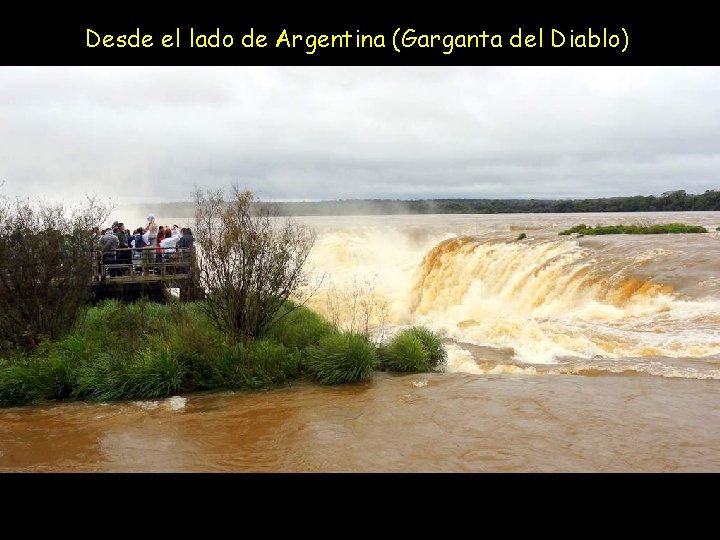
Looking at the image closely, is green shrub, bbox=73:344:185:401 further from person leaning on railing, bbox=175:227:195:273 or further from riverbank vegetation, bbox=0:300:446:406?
person leaning on railing, bbox=175:227:195:273

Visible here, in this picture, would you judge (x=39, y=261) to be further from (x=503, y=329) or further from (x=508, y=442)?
(x=503, y=329)

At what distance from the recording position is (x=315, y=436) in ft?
20.5

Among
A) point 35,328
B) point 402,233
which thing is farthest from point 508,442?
point 402,233

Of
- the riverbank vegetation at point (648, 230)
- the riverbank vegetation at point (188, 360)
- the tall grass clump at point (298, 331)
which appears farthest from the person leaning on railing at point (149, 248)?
the riverbank vegetation at point (648, 230)

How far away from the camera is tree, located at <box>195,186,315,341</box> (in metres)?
8.80

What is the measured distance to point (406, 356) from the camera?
29.4 feet

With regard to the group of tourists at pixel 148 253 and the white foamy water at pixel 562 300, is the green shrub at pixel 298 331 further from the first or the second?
the group of tourists at pixel 148 253

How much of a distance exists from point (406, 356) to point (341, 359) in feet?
3.80

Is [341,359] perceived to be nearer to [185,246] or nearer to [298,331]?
[298,331]

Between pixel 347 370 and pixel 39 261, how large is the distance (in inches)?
206

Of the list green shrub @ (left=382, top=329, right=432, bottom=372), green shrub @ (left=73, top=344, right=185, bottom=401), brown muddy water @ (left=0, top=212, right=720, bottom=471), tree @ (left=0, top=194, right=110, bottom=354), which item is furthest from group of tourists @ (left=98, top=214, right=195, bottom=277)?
brown muddy water @ (left=0, top=212, right=720, bottom=471)

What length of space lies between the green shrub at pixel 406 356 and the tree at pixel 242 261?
194 centimetres

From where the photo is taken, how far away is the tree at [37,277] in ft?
29.0

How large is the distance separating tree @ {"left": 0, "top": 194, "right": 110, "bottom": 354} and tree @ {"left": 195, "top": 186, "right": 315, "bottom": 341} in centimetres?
230
